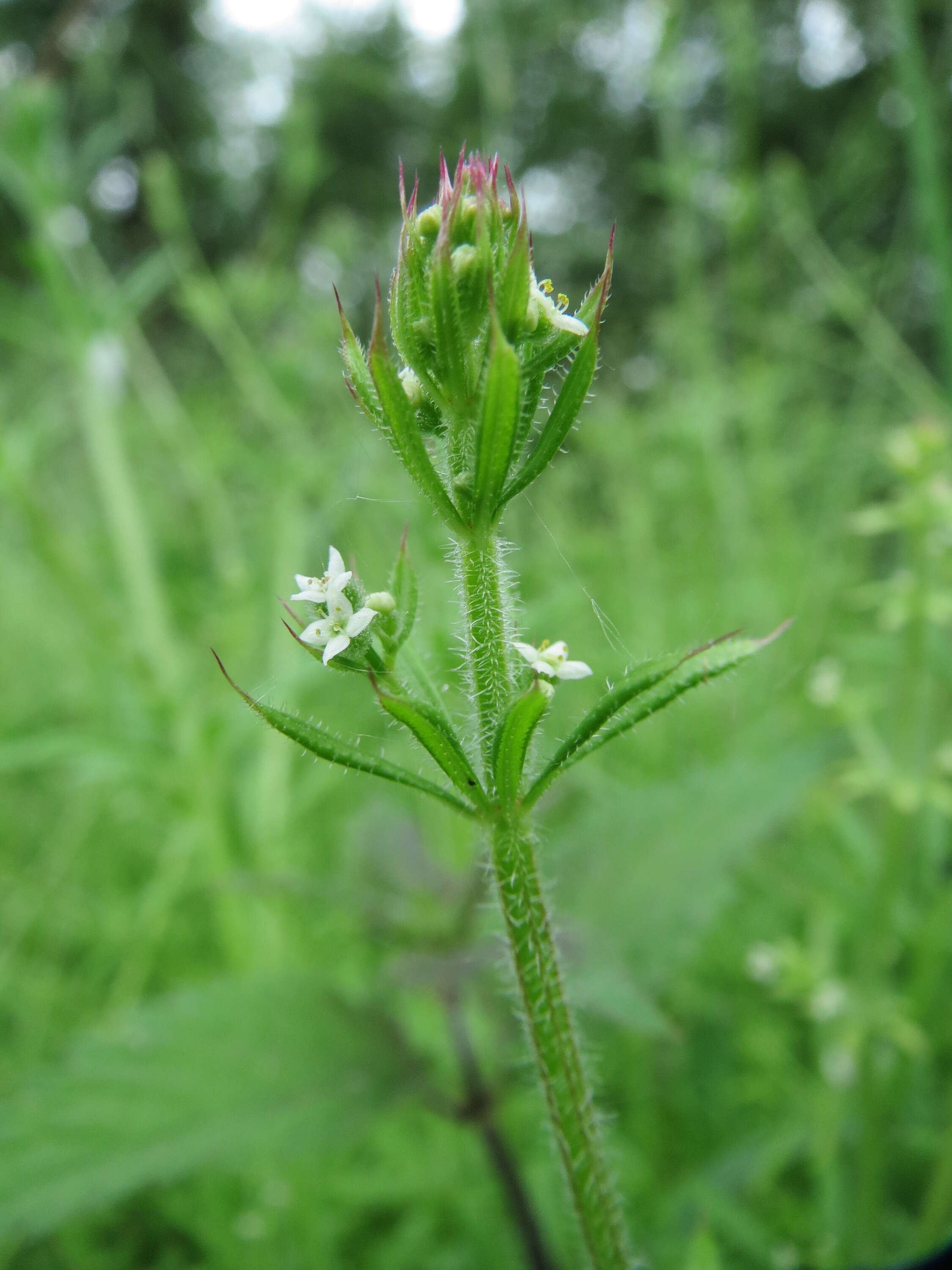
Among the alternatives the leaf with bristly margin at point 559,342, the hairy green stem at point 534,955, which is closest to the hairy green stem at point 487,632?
the hairy green stem at point 534,955

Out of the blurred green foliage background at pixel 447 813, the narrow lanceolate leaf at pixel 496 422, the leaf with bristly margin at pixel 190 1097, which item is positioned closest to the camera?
the narrow lanceolate leaf at pixel 496 422

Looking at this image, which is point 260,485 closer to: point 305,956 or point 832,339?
point 305,956

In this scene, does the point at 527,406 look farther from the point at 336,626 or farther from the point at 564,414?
the point at 336,626

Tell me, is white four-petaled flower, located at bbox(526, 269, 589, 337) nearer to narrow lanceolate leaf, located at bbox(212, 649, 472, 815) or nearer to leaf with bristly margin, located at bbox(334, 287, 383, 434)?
leaf with bristly margin, located at bbox(334, 287, 383, 434)

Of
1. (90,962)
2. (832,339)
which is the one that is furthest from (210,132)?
(90,962)

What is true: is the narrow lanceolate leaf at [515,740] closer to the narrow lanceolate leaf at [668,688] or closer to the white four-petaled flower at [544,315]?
the narrow lanceolate leaf at [668,688]
